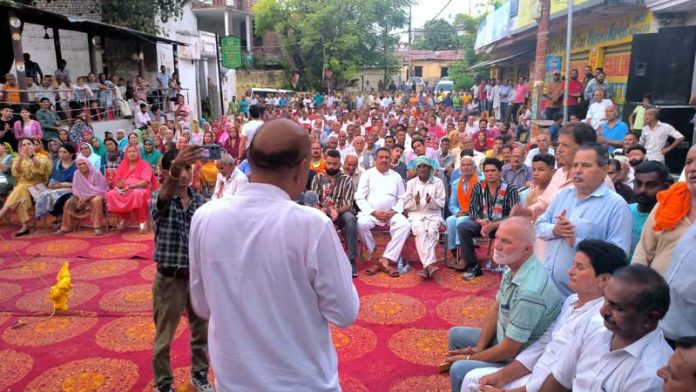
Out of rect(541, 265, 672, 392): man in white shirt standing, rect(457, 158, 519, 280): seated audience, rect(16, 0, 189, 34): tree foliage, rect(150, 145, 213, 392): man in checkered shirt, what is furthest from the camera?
rect(16, 0, 189, 34): tree foliage

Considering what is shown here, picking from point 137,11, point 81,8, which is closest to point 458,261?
point 137,11

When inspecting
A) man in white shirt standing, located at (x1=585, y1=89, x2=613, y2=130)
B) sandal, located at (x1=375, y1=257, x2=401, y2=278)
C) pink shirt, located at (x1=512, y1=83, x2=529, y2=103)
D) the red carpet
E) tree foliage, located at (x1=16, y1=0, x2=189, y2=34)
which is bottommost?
the red carpet

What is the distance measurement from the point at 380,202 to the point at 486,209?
1.21 meters

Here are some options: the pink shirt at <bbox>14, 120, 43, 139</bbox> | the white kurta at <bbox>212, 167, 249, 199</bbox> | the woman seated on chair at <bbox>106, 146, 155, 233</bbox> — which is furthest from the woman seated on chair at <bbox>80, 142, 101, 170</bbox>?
the white kurta at <bbox>212, 167, 249, 199</bbox>

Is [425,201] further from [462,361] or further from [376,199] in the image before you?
[462,361]

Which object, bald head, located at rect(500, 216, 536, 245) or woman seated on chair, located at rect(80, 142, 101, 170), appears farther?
woman seated on chair, located at rect(80, 142, 101, 170)

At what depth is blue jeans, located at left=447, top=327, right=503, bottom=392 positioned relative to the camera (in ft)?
8.38

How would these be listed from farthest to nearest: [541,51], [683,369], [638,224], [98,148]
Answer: [541,51] → [98,148] → [638,224] → [683,369]

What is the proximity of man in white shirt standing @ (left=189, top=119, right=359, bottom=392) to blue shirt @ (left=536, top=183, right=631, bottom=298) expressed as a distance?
6.06 ft

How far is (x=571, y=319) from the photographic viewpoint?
224cm

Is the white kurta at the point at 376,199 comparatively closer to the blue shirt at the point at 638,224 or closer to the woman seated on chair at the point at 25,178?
the blue shirt at the point at 638,224

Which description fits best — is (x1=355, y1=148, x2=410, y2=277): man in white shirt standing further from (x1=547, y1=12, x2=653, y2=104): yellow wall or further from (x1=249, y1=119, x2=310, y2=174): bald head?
(x1=547, y1=12, x2=653, y2=104): yellow wall

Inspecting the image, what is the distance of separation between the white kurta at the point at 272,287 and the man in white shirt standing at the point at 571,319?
3.65ft

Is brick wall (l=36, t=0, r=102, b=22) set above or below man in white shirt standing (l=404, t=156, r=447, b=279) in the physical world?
above
